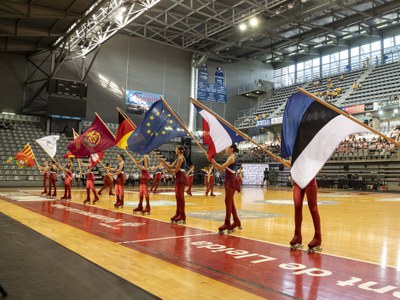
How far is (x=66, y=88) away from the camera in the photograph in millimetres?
27406

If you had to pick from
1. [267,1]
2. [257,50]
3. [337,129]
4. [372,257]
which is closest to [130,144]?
[337,129]

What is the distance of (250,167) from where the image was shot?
1316 inches

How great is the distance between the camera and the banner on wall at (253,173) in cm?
3242

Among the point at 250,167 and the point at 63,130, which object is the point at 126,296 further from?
the point at 250,167

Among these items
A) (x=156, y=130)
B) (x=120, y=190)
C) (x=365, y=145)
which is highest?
(x=365, y=145)

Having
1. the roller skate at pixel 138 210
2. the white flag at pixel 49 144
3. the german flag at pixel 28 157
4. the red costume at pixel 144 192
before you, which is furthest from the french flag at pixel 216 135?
the german flag at pixel 28 157

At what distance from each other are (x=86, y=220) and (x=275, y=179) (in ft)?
84.1

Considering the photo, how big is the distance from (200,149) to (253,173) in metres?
6.41

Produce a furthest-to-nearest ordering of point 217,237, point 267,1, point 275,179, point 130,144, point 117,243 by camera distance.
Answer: point 275,179 < point 267,1 < point 130,144 < point 217,237 < point 117,243

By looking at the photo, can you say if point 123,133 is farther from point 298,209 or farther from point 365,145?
point 365,145

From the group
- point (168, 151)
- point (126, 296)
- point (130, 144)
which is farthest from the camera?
point (168, 151)

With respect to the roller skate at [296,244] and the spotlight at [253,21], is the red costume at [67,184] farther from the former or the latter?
the spotlight at [253,21]

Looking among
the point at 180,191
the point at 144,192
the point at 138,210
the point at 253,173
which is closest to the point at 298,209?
the point at 180,191

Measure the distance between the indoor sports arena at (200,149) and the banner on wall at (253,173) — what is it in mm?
108
